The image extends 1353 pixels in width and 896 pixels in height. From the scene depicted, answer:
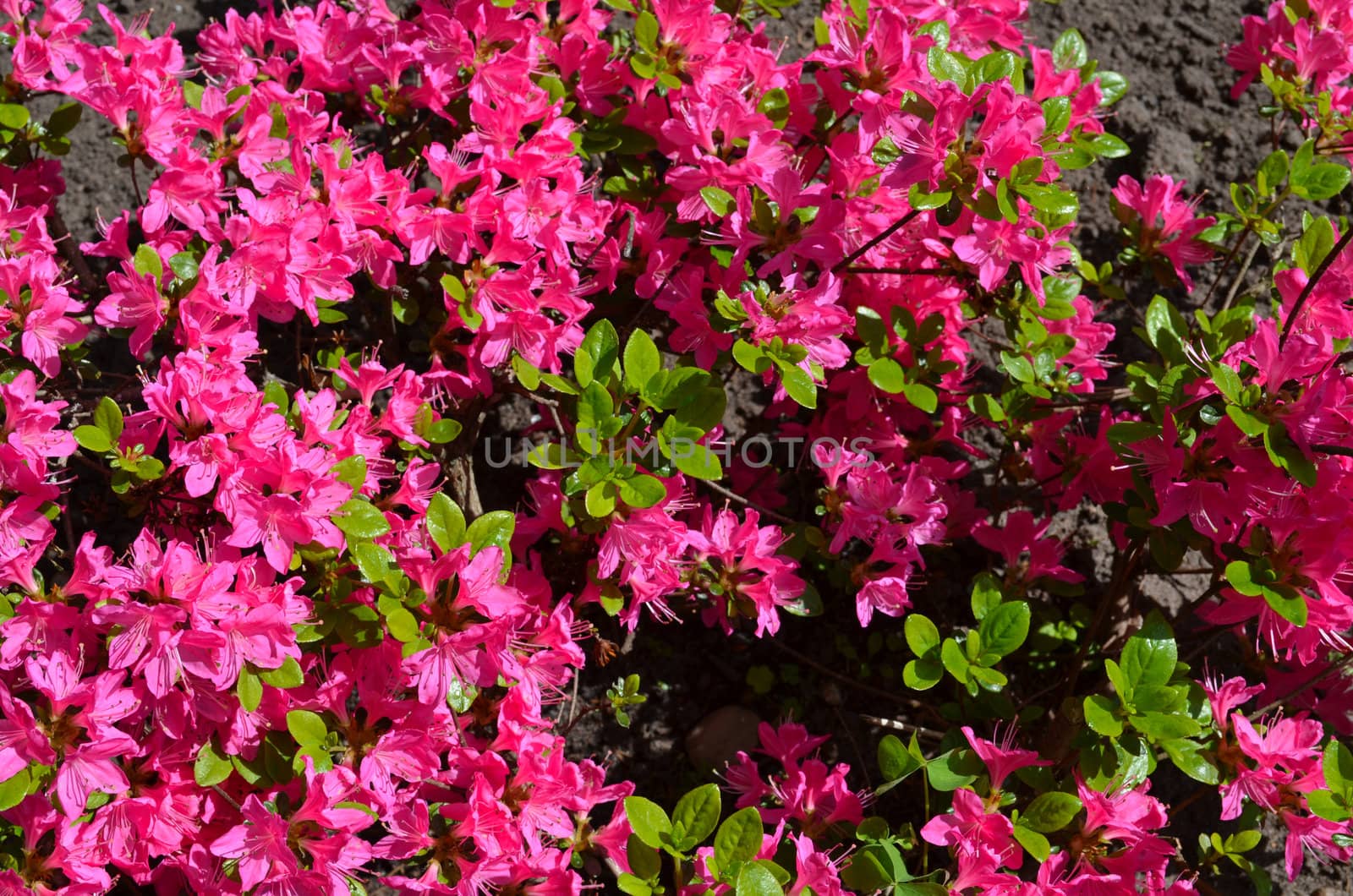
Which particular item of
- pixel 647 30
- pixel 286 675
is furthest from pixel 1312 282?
pixel 286 675

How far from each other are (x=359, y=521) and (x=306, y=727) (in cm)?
36

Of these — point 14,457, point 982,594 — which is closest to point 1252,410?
point 982,594

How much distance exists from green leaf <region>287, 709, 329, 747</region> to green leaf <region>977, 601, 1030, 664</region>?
1228 mm

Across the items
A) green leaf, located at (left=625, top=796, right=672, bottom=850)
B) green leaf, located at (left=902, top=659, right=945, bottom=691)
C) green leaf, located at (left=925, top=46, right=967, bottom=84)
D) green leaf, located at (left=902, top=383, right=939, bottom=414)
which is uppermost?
green leaf, located at (left=925, top=46, right=967, bottom=84)

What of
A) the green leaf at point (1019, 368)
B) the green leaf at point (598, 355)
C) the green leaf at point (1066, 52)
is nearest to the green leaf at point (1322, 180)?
the green leaf at point (1066, 52)

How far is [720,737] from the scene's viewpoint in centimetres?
267

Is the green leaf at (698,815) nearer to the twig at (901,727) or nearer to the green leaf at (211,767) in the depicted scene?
the twig at (901,727)

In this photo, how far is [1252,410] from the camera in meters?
1.88

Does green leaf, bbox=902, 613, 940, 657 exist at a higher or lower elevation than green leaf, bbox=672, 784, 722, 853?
higher

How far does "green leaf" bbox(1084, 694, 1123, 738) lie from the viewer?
189 centimetres

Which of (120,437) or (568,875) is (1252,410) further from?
(120,437)

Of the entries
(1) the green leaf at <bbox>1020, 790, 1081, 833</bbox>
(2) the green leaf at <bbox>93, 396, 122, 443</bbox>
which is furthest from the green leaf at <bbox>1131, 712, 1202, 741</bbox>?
(2) the green leaf at <bbox>93, 396, 122, 443</bbox>

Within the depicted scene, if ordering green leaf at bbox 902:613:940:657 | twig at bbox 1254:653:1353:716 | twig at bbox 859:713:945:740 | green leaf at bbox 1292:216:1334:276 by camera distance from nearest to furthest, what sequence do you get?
green leaf at bbox 1292:216:1334:276, green leaf at bbox 902:613:940:657, twig at bbox 1254:653:1353:716, twig at bbox 859:713:945:740

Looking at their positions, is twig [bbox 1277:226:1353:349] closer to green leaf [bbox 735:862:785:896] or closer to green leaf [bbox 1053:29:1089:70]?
green leaf [bbox 1053:29:1089:70]
